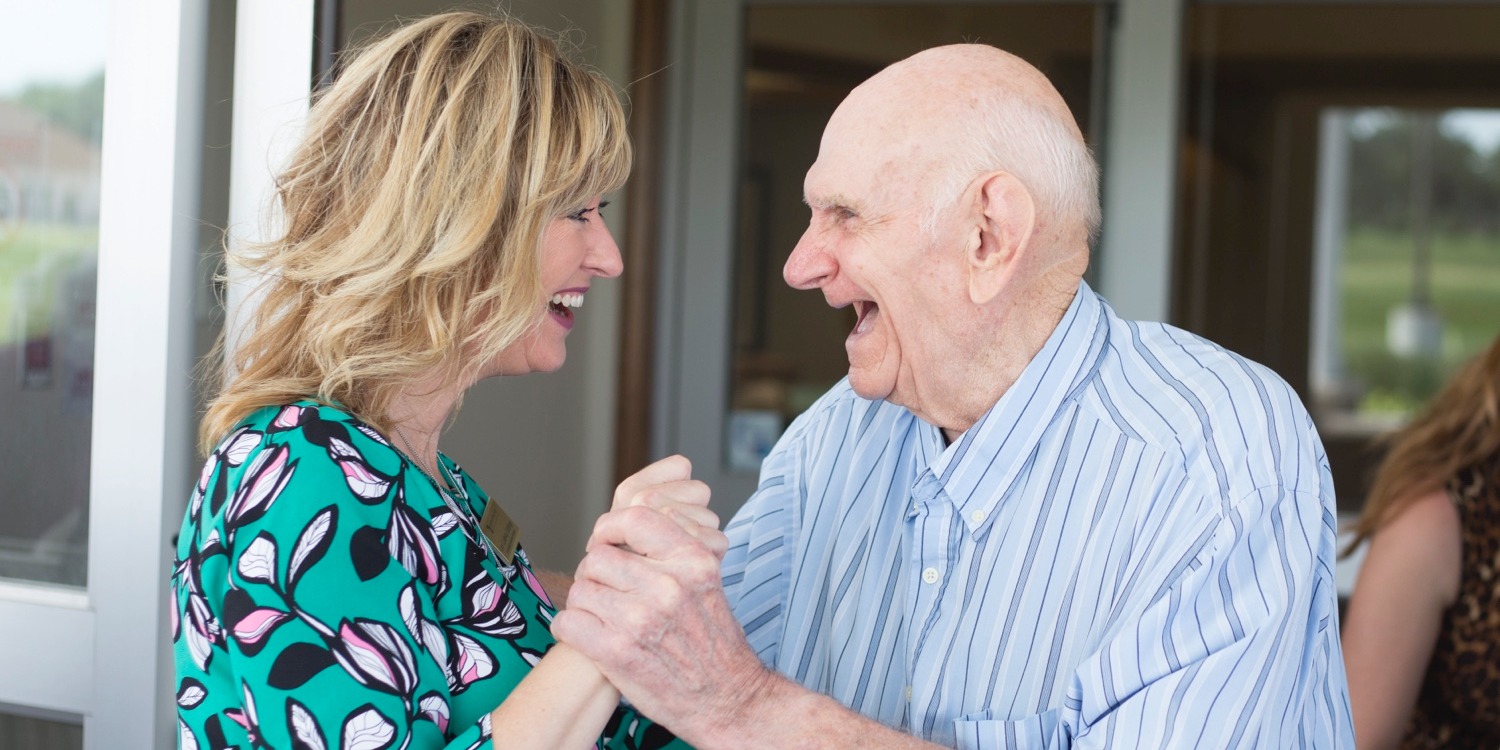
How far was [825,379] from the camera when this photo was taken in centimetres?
403

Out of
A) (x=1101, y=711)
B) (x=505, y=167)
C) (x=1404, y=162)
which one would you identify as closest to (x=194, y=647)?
(x=505, y=167)

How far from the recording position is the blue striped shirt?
1316mm

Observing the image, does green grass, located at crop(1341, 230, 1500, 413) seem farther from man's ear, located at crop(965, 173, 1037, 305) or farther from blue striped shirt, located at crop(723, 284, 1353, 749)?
man's ear, located at crop(965, 173, 1037, 305)

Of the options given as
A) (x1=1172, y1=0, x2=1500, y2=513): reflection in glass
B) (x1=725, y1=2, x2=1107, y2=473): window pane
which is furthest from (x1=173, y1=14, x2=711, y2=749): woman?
(x1=1172, y1=0, x2=1500, y2=513): reflection in glass

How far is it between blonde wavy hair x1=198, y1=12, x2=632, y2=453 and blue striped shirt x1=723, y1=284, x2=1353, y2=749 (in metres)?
0.54

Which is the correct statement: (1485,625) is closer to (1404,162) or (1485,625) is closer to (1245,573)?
(1245,573)

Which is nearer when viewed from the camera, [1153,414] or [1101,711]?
[1101,711]

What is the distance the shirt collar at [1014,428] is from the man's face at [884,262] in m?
0.08

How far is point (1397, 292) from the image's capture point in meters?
12.7

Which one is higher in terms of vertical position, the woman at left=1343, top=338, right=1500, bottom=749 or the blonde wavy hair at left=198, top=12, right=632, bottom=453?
the blonde wavy hair at left=198, top=12, right=632, bottom=453

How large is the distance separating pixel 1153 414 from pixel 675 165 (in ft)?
8.36

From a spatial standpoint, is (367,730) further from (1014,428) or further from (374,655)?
(1014,428)

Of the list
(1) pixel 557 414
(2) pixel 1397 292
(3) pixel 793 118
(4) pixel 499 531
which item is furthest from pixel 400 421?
(2) pixel 1397 292

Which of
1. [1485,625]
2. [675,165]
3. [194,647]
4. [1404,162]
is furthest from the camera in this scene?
[1404,162]
